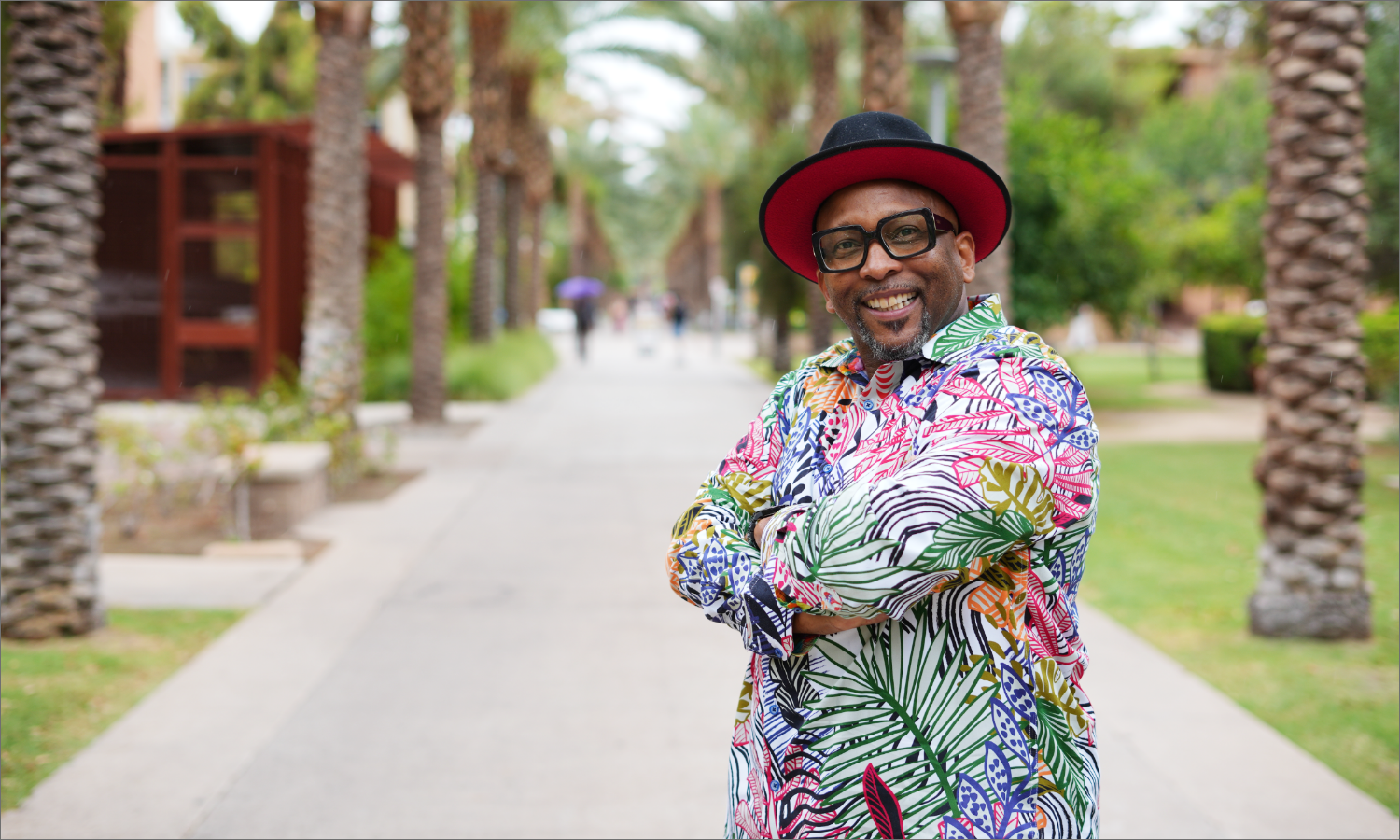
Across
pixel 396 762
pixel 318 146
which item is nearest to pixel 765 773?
pixel 396 762

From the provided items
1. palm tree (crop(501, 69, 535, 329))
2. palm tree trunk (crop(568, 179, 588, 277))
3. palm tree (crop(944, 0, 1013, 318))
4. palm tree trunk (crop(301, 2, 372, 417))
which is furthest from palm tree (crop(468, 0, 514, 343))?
palm tree trunk (crop(568, 179, 588, 277))

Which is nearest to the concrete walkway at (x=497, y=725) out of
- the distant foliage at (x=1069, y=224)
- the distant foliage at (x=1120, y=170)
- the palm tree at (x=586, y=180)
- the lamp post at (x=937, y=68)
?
the distant foliage at (x=1120, y=170)

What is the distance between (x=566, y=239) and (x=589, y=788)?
78683 millimetres

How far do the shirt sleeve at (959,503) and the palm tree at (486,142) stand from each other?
20422 millimetres

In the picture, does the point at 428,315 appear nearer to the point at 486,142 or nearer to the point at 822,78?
the point at 486,142

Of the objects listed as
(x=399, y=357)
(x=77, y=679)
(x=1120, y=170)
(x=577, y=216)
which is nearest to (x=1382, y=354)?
(x=1120, y=170)

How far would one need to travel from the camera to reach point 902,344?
6.20 ft

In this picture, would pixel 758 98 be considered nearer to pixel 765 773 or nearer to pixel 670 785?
pixel 670 785

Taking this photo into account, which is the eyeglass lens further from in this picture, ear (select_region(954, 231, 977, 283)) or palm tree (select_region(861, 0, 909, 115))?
palm tree (select_region(861, 0, 909, 115))

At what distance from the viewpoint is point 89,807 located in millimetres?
4082

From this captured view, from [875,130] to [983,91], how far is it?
943 centimetres

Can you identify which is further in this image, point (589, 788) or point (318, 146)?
point (318, 146)

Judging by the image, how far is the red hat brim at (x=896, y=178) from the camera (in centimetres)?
190

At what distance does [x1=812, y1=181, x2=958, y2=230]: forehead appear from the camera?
195 centimetres
